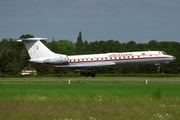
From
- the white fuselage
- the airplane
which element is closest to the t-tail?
the airplane

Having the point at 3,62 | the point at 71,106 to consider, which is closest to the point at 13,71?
the point at 3,62

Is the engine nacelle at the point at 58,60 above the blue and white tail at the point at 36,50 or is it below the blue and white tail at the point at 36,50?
below

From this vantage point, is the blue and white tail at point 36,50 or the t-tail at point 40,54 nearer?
the t-tail at point 40,54

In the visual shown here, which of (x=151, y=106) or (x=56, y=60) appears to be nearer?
(x=151, y=106)

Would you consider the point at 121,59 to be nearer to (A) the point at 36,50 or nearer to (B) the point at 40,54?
(B) the point at 40,54

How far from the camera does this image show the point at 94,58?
37344 millimetres

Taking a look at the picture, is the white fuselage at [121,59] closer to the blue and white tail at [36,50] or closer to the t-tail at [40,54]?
the t-tail at [40,54]

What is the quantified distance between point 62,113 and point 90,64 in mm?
26865

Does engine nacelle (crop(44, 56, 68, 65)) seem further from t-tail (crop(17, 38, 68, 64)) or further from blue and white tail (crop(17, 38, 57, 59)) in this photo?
blue and white tail (crop(17, 38, 57, 59))

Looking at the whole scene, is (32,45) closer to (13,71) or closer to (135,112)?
(13,71)

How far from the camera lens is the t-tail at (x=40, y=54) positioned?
3719cm

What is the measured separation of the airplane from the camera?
120ft

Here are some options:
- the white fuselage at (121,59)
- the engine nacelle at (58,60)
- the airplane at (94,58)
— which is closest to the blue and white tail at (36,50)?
the airplane at (94,58)

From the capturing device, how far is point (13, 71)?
59969mm
